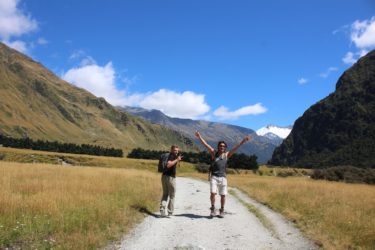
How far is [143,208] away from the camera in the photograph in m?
17.8

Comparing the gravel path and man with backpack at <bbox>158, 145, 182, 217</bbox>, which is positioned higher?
man with backpack at <bbox>158, 145, 182, 217</bbox>

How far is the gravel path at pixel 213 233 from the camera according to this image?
447 inches

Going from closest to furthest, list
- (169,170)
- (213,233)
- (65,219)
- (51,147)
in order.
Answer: (65,219), (213,233), (169,170), (51,147)

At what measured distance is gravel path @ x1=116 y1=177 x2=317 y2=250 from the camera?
1136 cm

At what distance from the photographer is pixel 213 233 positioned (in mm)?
13062

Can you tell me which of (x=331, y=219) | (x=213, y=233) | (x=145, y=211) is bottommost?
(x=213, y=233)

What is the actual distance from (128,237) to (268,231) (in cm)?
433

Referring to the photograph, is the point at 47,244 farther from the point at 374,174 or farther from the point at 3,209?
the point at 374,174

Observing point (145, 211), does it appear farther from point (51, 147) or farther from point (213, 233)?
point (51, 147)

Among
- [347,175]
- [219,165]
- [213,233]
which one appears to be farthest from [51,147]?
[213,233]

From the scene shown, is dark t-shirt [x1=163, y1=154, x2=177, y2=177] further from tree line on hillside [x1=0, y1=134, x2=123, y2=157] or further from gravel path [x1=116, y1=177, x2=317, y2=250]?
tree line on hillside [x1=0, y1=134, x2=123, y2=157]

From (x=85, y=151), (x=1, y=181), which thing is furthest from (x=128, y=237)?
(x=85, y=151)

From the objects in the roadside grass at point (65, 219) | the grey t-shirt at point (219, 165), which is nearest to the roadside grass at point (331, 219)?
the grey t-shirt at point (219, 165)

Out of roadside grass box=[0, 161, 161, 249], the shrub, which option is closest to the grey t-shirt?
roadside grass box=[0, 161, 161, 249]
